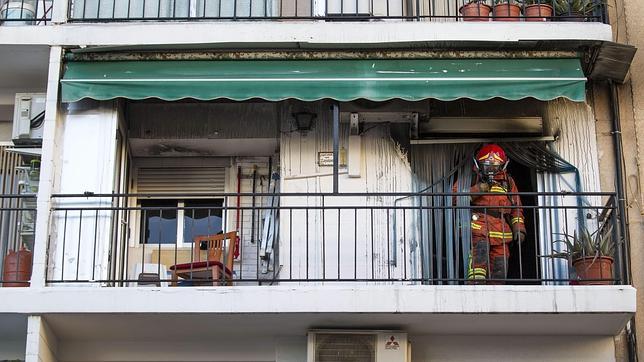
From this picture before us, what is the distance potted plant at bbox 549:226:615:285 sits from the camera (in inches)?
463

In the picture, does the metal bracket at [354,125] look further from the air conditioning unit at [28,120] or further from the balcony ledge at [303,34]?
the air conditioning unit at [28,120]

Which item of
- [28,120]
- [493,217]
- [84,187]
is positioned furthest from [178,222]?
[493,217]

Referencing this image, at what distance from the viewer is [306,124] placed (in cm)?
1336

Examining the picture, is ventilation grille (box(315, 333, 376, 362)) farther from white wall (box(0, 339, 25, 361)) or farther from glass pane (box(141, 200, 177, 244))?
white wall (box(0, 339, 25, 361))

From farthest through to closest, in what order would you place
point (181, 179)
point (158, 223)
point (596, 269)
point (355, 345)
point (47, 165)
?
1. point (181, 179)
2. point (158, 223)
3. point (47, 165)
4. point (355, 345)
5. point (596, 269)

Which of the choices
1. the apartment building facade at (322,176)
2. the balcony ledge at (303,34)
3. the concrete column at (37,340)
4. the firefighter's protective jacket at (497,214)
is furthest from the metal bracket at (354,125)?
the concrete column at (37,340)

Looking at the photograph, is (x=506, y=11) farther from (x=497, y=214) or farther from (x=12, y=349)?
(x=12, y=349)

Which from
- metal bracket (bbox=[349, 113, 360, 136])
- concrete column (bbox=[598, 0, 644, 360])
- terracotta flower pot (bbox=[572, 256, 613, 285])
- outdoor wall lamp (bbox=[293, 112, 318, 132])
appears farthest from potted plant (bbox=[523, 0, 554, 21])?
terracotta flower pot (bbox=[572, 256, 613, 285])

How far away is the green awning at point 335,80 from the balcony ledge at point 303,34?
0.77ft

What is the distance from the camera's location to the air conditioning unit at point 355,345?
12.0 meters

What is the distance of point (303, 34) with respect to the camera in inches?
492

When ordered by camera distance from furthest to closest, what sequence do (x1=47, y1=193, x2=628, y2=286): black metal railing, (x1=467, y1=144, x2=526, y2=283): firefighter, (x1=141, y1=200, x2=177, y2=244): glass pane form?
(x1=141, y1=200, x2=177, y2=244): glass pane < (x1=467, y1=144, x2=526, y2=283): firefighter < (x1=47, y1=193, x2=628, y2=286): black metal railing

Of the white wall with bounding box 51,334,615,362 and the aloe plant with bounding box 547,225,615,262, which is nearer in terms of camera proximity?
the aloe plant with bounding box 547,225,615,262

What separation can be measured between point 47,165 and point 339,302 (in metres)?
3.29
